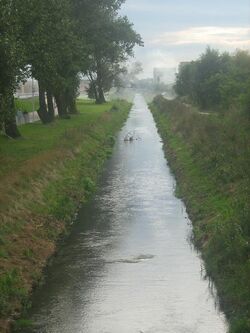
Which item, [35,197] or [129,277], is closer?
[129,277]

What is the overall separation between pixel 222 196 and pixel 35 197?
25.9ft

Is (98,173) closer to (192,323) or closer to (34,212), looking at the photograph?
(34,212)

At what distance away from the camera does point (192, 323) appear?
13.5m

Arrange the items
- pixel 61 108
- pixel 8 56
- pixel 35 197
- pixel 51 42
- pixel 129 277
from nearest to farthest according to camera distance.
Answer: pixel 129 277 < pixel 35 197 < pixel 8 56 < pixel 51 42 < pixel 61 108

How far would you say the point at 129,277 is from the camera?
54.6 feet

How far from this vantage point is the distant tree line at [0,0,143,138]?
86.3 feet

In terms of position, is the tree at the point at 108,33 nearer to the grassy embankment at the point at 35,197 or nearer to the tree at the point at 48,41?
the tree at the point at 48,41

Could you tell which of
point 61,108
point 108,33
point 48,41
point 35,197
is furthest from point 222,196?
point 108,33

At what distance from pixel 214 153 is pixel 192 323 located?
57.1ft

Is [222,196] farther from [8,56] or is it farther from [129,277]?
[8,56]

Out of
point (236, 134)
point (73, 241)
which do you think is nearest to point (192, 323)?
point (73, 241)

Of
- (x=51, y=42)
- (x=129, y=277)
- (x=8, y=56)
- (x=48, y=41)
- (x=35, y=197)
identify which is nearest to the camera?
(x=129, y=277)

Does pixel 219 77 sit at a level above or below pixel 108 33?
below

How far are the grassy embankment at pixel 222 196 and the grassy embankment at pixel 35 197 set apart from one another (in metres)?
5.29
